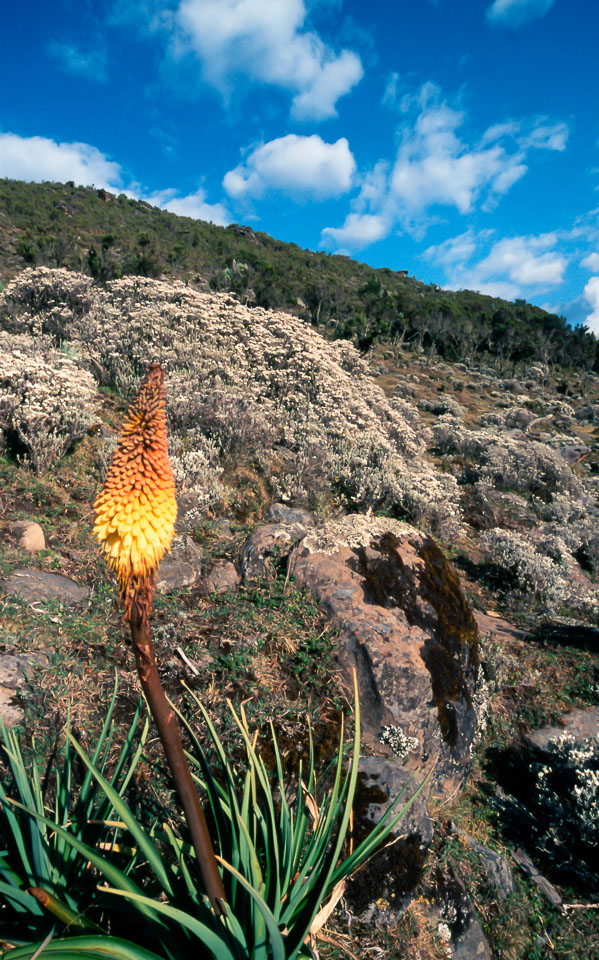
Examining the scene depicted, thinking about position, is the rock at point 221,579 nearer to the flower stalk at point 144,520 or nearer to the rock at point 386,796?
the rock at point 386,796

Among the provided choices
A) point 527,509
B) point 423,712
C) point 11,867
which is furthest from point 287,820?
point 527,509

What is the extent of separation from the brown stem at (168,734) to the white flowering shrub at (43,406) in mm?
5967

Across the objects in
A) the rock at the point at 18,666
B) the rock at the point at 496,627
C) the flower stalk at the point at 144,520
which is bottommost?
the rock at the point at 18,666

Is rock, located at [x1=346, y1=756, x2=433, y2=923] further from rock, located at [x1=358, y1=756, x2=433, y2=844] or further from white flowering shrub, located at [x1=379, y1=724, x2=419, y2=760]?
white flowering shrub, located at [x1=379, y1=724, x2=419, y2=760]

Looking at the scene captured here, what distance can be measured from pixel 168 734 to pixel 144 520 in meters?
0.59

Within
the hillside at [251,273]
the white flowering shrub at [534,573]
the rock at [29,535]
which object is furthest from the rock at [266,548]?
the hillside at [251,273]

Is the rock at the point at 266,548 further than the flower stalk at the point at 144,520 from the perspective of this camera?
Yes

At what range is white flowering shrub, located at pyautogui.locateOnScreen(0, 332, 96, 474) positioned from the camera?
6.48 metres

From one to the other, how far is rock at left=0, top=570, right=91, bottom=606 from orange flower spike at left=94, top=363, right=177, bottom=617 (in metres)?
3.59

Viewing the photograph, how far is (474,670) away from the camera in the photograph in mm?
5430

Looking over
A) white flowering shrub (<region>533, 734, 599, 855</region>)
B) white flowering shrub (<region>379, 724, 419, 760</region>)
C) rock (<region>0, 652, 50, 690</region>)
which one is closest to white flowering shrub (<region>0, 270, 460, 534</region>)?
rock (<region>0, 652, 50, 690</region>)

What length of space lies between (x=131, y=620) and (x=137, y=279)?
1426 cm

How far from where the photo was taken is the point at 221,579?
18.2 feet

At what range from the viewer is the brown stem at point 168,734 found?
1230mm
